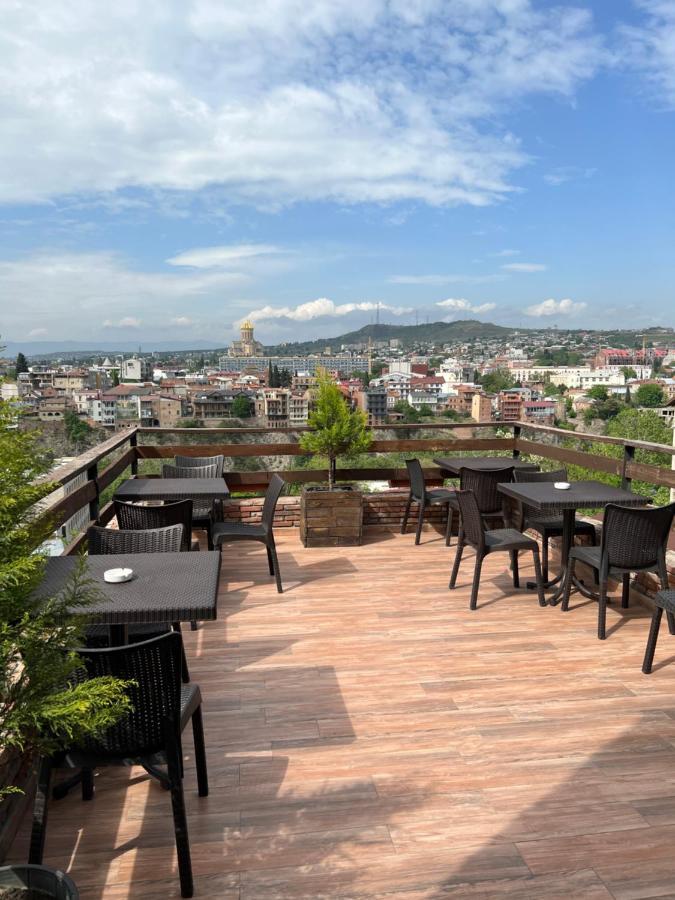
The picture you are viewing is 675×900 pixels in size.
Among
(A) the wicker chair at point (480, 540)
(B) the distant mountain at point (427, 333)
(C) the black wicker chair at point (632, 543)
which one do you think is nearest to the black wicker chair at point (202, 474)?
(A) the wicker chair at point (480, 540)

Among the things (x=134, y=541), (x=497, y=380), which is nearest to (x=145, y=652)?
(x=134, y=541)

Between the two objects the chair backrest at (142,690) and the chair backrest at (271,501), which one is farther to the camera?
the chair backrest at (271,501)

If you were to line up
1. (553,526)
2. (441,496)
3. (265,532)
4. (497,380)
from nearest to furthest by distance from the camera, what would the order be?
(553,526) → (265,532) → (441,496) → (497,380)

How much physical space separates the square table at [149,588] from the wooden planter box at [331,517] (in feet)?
10.1

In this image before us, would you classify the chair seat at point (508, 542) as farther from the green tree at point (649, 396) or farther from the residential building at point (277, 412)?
the green tree at point (649, 396)

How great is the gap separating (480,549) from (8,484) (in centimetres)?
334

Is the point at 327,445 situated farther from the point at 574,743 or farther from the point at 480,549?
the point at 574,743

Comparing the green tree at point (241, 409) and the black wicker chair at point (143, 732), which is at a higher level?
Answer: the black wicker chair at point (143, 732)

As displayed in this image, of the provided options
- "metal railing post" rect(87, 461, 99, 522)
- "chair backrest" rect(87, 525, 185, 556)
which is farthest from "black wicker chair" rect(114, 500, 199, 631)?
"chair backrest" rect(87, 525, 185, 556)

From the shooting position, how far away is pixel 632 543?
3.82 metres

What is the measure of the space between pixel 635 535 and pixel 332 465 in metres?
3.26

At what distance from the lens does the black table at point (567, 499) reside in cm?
431

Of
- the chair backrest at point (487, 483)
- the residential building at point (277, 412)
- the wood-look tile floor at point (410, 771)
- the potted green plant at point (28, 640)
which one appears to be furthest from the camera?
the residential building at point (277, 412)

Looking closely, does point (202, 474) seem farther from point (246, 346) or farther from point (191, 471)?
point (246, 346)
